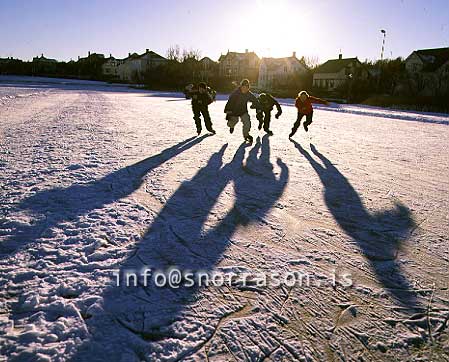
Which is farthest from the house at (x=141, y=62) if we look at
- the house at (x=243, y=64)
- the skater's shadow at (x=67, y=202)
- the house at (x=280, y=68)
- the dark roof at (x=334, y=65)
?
the skater's shadow at (x=67, y=202)

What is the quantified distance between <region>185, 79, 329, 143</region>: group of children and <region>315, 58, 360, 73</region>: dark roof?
52.3 m

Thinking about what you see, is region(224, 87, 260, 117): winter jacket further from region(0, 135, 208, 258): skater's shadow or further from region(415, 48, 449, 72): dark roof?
region(415, 48, 449, 72): dark roof

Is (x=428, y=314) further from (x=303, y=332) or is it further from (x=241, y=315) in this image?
(x=241, y=315)

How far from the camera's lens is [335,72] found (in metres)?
56.1

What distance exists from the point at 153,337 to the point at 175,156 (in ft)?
15.6

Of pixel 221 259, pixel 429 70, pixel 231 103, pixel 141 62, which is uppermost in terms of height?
pixel 141 62

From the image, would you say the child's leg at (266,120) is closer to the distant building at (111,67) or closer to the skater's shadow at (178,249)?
the skater's shadow at (178,249)

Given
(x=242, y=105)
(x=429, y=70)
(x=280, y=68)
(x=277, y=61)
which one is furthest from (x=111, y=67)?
(x=242, y=105)

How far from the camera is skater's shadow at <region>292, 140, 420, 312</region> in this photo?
233 centimetres

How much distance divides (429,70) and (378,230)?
172ft

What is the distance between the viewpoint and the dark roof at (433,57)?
149ft

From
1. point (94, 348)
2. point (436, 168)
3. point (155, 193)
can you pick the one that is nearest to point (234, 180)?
point (155, 193)

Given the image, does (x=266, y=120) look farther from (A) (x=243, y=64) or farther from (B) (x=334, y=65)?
(A) (x=243, y=64)

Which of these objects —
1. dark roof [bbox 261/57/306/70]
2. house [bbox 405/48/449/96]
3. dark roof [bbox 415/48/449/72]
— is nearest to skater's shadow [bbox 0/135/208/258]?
house [bbox 405/48/449/96]
